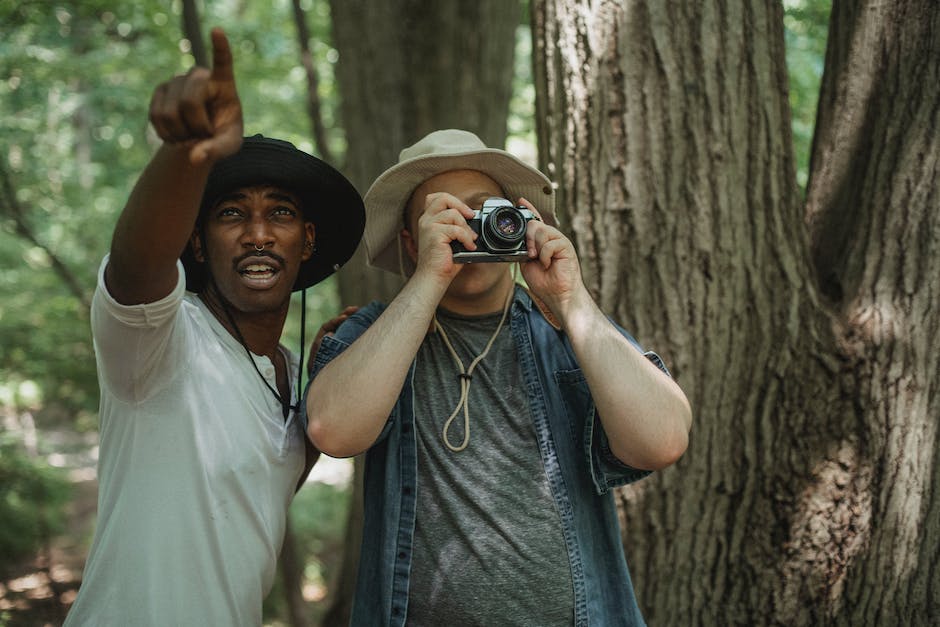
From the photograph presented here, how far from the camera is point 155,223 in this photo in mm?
1385

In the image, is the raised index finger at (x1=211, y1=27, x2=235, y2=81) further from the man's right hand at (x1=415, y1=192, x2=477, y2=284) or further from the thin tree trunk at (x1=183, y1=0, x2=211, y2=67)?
the thin tree trunk at (x1=183, y1=0, x2=211, y2=67)

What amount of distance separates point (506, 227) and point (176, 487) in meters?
1.00

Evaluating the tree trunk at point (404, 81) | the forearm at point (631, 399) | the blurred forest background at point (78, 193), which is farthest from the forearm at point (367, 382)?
the blurred forest background at point (78, 193)

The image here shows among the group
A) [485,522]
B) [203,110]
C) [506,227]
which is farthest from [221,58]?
[485,522]

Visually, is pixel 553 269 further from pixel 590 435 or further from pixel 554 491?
pixel 554 491

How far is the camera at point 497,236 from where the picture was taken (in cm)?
180

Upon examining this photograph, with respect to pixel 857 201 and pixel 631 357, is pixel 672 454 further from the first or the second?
pixel 857 201

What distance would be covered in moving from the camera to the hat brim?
20 centimetres

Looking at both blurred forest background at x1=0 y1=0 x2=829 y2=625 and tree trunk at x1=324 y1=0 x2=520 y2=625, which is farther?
blurred forest background at x1=0 y1=0 x2=829 y2=625

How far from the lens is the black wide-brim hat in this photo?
1.91 meters

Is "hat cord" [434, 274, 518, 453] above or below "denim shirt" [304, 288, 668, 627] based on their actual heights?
above

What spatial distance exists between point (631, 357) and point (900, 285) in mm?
1170

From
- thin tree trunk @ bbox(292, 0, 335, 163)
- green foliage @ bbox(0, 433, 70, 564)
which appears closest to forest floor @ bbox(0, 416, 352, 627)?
green foliage @ bbox(0, 433, 70, 564)

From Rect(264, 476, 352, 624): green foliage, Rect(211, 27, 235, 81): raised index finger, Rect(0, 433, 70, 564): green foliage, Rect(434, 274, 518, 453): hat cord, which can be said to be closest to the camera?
Rect(211, 27, 235, 81): raised index finger
